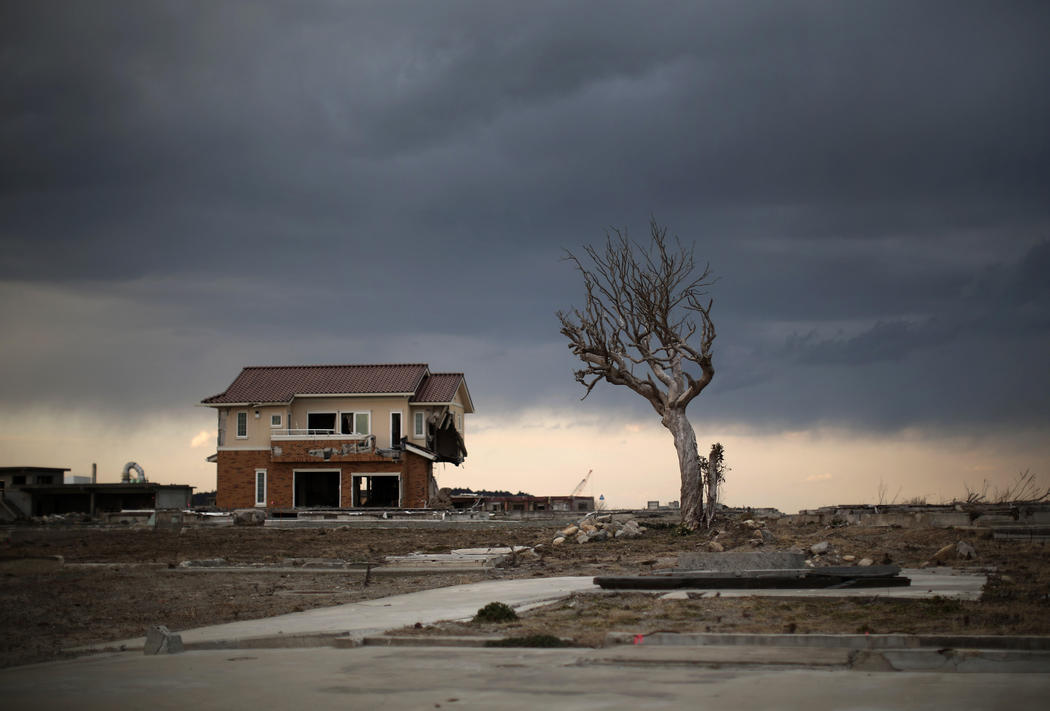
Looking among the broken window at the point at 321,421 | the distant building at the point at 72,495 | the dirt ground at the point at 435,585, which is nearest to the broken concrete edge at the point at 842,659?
the dirt ground at the point at 435,585

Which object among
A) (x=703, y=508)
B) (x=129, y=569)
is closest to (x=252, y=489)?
(x=703, y=508)

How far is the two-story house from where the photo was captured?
5056cm

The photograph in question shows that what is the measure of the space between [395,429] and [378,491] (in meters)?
4.39

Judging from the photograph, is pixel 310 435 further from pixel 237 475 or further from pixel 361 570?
pixel 361 570

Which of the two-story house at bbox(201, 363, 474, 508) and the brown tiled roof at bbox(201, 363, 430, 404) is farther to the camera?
the brown tiled roof at bbox(201, 363, 430, 404)

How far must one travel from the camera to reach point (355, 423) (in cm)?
5222

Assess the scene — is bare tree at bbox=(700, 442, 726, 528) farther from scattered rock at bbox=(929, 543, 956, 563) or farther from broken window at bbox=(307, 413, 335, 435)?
broken window at bbox=(307, 413, 335, 435)

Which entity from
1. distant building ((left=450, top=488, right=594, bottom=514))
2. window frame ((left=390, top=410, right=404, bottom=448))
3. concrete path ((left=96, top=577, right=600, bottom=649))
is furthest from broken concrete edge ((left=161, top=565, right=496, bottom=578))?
A: distant building ((left=450, top=488, right=594, bottom=514))

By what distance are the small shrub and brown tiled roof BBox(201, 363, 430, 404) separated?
40.9 meters

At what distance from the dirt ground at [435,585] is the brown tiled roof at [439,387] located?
1885 cm

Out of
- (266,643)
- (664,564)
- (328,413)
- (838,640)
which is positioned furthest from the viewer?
(328,413)

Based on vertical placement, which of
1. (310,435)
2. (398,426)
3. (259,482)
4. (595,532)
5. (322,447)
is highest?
(398,426)

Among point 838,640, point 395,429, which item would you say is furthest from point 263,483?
point 838,640

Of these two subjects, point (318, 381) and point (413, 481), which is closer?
point (413, 481)
